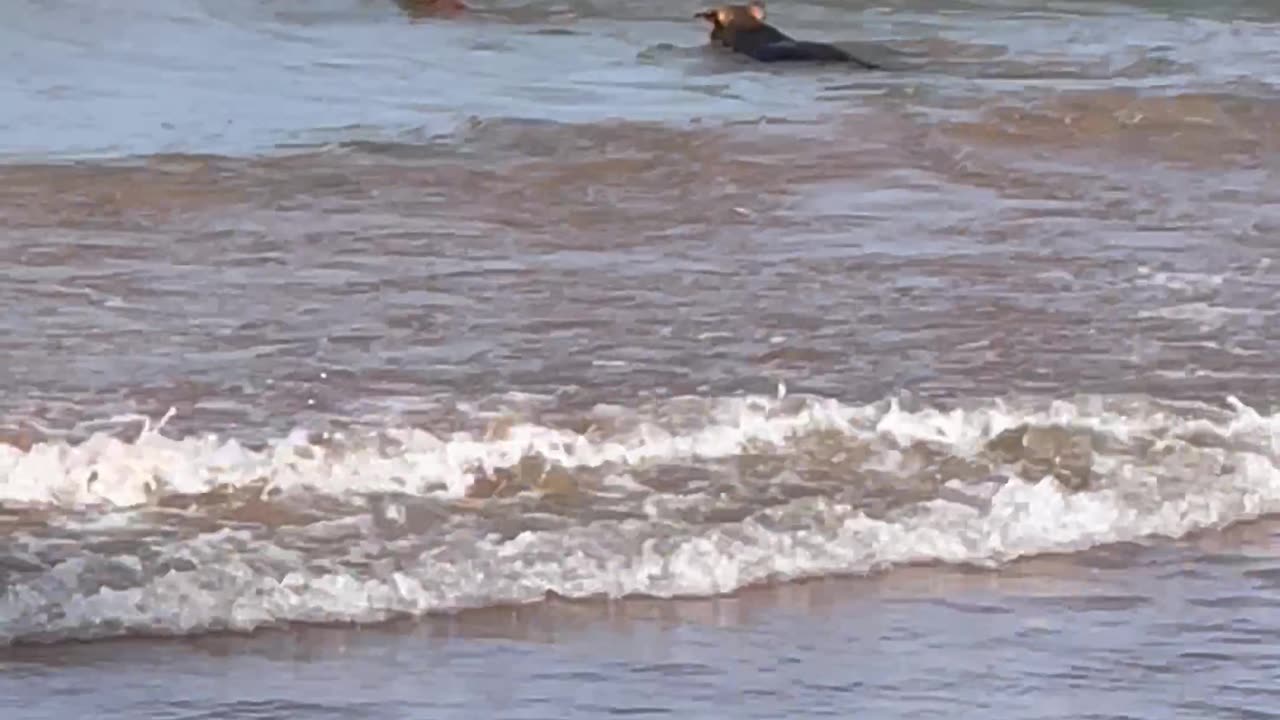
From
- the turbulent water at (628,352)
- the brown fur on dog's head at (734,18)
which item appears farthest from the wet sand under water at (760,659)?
the brown fur on dog's head at (734,18)

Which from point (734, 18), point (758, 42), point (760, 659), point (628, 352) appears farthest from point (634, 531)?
point (734, 18)

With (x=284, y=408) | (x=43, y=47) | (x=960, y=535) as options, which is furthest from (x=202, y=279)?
(x=43, y=47)

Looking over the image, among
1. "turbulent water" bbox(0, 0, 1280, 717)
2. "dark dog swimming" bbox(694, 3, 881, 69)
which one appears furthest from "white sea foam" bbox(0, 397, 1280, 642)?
"dark dog swimming" bbox(694, 3, 881, 69)

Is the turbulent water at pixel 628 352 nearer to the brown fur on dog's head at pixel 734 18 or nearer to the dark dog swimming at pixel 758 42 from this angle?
the dark dog swimming at pixel 758 42

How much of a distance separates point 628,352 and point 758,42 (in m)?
6.57

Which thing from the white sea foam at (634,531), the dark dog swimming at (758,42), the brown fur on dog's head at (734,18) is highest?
the brown fur on dog's head at (734,18)

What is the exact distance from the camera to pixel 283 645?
15.1 ft

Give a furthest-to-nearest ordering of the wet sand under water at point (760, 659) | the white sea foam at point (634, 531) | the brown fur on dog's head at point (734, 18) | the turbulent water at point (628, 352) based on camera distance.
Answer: the brown fur on dog's head at point (734, 18) → the turbulent water at point (628, 352) → the white sea foam at point (634, 531) → the wet sand under water at point (760, 659)

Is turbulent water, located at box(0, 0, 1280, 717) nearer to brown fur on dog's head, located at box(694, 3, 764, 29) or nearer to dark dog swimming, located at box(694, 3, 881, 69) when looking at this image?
dark dog swimming, located at box(694, 3, 881, 69)

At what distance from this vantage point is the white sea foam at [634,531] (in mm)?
4719

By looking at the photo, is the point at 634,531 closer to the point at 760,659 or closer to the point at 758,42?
the point at 760,659

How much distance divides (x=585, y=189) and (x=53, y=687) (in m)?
5.12

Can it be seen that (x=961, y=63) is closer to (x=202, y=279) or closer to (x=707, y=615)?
(x=202, y=279)

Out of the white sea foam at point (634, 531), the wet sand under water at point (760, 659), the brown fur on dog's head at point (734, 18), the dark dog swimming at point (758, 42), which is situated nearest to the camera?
the wet sand under water at point (760, 659)
